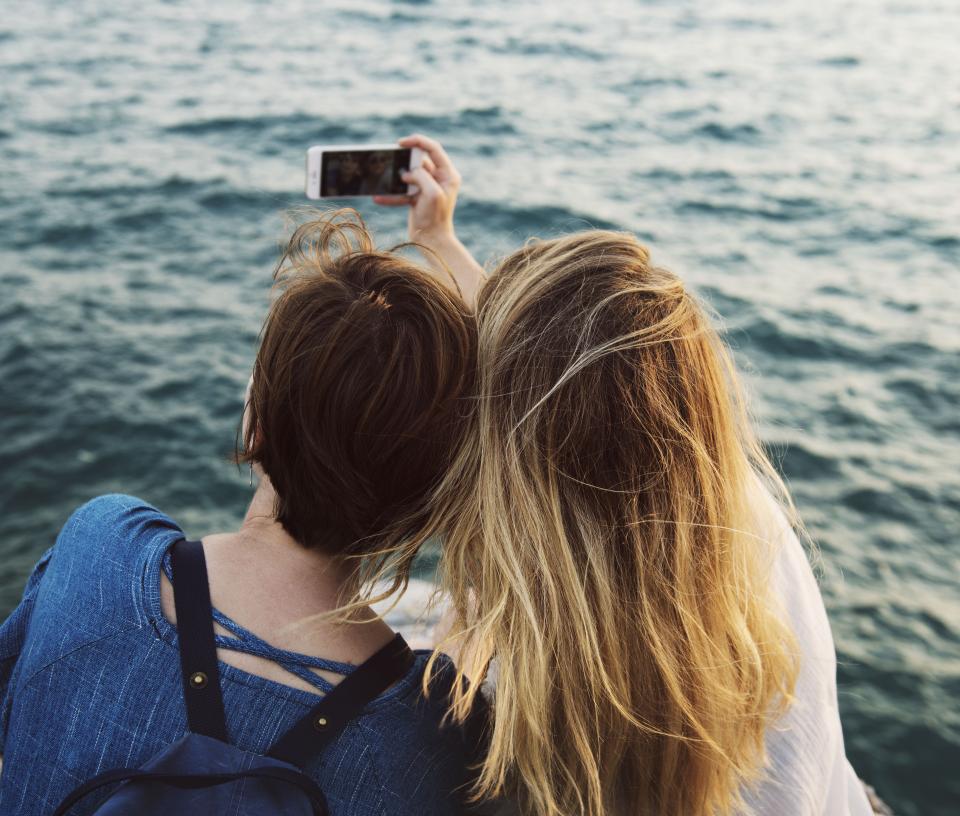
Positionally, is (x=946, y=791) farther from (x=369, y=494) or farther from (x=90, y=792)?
(x=90, y=792)

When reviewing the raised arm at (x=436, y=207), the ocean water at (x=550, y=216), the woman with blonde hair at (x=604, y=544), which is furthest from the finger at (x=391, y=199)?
the ocean water at (x=550, y=216)

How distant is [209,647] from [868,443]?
475cm

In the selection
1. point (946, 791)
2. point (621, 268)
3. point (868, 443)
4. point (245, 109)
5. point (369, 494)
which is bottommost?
point (946, 791)

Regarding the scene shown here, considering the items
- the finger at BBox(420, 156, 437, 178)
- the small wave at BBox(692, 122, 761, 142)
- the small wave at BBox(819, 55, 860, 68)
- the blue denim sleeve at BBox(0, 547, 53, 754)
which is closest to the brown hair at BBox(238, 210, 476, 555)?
the blue denim sleeve at BBox(0, 547, 53, 754)

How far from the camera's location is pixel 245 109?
9.32 metres

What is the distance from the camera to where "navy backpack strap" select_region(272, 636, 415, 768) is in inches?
55.2

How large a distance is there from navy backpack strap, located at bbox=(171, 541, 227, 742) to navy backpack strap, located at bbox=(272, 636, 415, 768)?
101 mm

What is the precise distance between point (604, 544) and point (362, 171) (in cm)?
155

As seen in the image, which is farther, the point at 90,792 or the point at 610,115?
the point at 610,115

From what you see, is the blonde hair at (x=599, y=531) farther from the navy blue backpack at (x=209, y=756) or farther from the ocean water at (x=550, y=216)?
the ocean water at (x=550, y=216)

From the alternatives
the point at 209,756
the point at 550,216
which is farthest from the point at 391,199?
the point at 550,216

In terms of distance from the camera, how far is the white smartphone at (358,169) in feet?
8.84

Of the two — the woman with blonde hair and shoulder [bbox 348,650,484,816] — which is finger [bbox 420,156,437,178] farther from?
shoulder [bbox 348,650,484,816]

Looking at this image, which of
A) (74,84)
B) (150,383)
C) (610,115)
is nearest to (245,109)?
(74,84)
